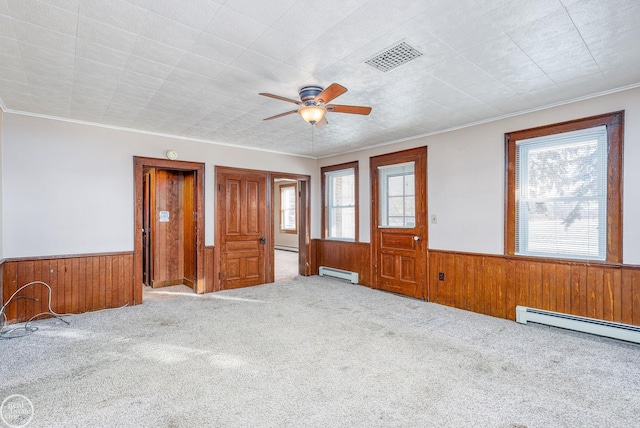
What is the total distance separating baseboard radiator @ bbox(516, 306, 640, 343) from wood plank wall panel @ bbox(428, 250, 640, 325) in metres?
0.06

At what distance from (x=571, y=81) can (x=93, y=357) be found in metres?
5.18

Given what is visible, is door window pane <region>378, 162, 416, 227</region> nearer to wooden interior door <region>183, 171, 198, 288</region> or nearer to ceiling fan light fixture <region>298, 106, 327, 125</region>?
ceiling fan light fixture <region>298, 106, 327, 125</region>

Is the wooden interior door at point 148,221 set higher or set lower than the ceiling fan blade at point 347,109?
lower

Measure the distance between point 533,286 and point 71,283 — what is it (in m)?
5.88

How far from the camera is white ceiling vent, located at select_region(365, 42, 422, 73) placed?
2480 millimetres

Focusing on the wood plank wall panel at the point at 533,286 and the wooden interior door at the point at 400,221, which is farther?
the wooden interior door at the point at 400,221

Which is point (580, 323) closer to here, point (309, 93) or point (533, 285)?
point (533, 285)

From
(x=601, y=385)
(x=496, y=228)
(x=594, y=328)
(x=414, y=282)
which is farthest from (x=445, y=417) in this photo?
(x=414, y=282)

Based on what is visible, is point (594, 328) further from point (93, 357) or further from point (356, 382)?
point (93, 357)

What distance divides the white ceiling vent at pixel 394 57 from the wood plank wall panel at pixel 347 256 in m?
3.78

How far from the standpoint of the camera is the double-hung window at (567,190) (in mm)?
3398

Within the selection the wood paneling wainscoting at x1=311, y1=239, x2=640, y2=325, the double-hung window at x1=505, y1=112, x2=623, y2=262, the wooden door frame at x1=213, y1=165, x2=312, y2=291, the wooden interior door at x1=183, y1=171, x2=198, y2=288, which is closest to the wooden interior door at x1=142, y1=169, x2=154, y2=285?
the wooden interior door at x1=183, y1=171, x2=198, y2=288

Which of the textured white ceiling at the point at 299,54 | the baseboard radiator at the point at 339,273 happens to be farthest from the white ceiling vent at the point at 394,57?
the baseboard radiator at the point at 339,273

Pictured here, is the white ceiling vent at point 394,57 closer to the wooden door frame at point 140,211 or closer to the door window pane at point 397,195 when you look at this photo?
the door window pane at point 397,195
